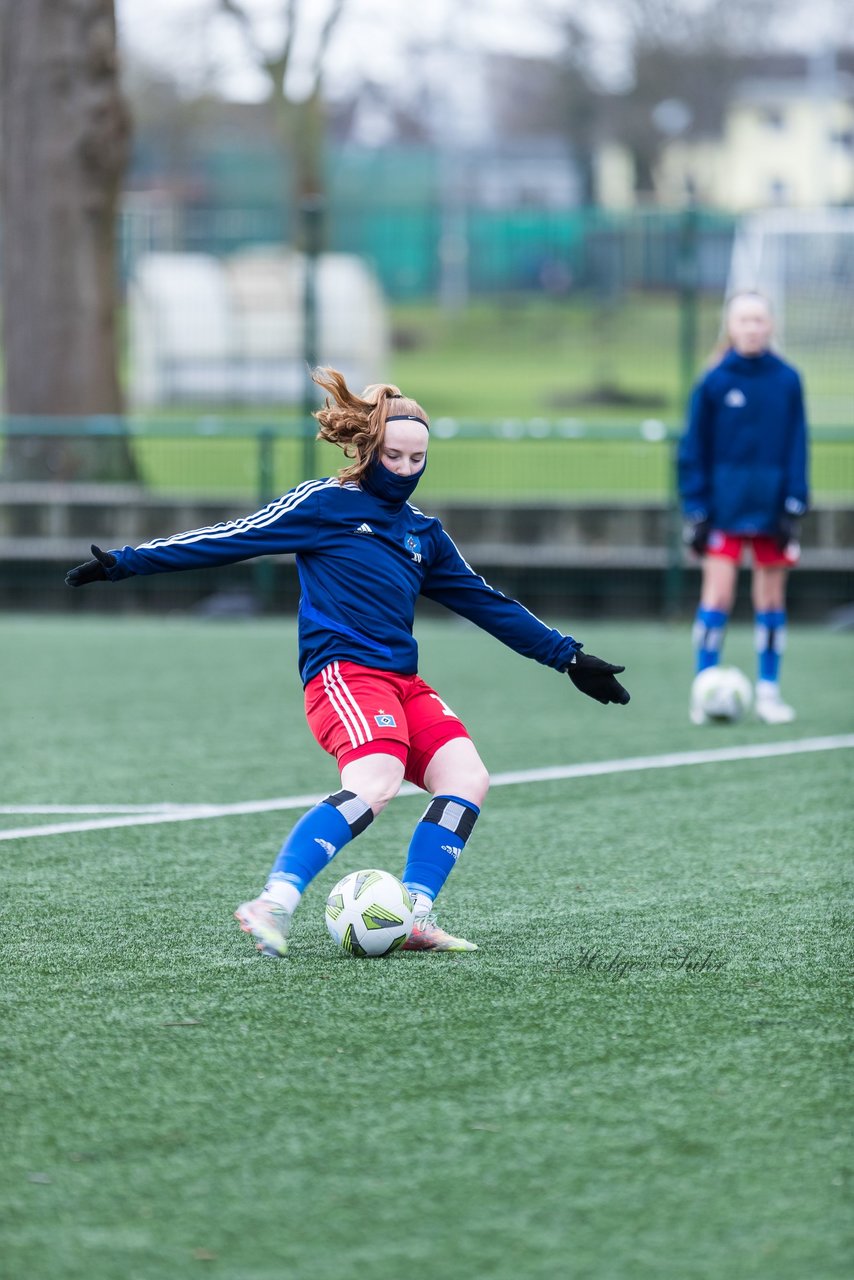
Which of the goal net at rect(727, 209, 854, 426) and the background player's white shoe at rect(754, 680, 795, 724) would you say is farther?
the goal net at rect(727, 209, 854, 426)

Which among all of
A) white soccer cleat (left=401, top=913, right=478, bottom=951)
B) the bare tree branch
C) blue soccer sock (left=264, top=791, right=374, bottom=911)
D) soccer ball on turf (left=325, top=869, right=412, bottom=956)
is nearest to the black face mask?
blue soccer sock (left=264, top=791, right=374, bottom=911)

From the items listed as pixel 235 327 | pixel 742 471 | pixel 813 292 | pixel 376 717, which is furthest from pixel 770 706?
pixel 813 292

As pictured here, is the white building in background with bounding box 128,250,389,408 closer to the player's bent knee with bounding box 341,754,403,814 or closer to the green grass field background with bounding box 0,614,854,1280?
the green grass field background with bounding box 0,614,854,1280

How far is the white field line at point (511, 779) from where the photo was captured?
6.43 m

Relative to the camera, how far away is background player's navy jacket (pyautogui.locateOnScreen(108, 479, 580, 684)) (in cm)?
465

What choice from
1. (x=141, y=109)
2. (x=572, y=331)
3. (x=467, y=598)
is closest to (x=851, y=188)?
(x=141, y=109)

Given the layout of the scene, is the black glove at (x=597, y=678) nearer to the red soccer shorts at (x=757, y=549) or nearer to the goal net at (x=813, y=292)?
the red soccer shorts at (x=757, y=549)

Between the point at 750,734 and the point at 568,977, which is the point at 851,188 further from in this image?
the point at 568,977

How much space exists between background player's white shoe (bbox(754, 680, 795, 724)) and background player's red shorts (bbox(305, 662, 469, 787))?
4.36 metres

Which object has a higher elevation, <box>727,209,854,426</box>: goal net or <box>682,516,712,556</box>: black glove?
<box>727,209,854,426</box>: goal net

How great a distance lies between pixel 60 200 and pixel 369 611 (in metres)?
11.9

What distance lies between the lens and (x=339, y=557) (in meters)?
4.68

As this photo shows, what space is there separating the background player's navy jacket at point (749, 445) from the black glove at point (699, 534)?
37mm

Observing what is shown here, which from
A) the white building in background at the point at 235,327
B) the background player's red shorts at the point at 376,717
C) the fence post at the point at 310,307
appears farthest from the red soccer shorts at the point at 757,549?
the white building in background at the point at 235,327
